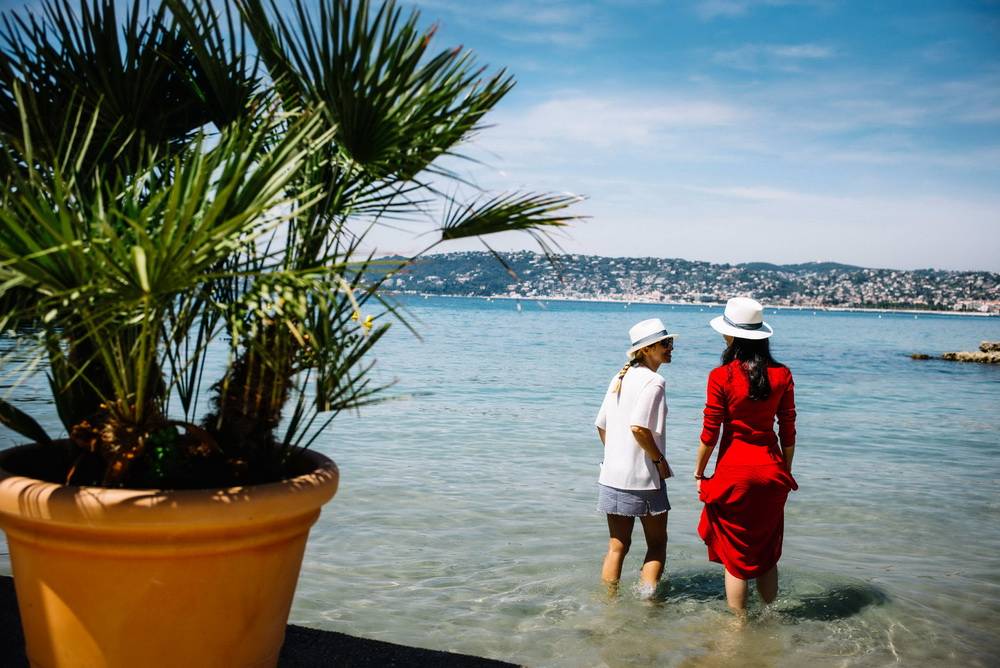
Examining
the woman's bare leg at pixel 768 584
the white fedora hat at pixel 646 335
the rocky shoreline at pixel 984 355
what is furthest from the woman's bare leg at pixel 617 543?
the rocky shoreline at pixel 984 355

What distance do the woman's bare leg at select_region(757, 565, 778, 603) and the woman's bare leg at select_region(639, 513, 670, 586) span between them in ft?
1.93

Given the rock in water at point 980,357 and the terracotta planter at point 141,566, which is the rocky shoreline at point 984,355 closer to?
the rock in water at point 980,357

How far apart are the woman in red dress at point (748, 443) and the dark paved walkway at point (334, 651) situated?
182 centimetres

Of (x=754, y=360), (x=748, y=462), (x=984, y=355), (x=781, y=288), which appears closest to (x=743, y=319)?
(x=754, y=360)

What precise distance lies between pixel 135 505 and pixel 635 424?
2.95 m

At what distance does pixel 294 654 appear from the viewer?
3.21 meters

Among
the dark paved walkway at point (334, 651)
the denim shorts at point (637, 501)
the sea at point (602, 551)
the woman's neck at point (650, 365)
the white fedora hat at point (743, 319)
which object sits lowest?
the sea at point (602, 551)

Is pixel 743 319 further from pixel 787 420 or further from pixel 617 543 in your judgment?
pixel 617 543

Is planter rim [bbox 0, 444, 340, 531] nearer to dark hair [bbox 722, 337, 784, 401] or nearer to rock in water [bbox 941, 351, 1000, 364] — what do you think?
dark hair [bbox 722, 337, 784, 401]

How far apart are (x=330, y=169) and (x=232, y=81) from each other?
48 cm

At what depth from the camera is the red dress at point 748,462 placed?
4441mm

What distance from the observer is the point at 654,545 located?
16.4 ft

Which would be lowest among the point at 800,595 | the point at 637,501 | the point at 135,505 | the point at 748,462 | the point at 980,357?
the point at 980,357

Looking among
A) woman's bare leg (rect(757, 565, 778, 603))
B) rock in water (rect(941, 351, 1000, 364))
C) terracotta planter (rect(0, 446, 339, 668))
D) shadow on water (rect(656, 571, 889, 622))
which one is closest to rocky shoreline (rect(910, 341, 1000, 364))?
rock in water (rect(941, 351, 1000, 364))
